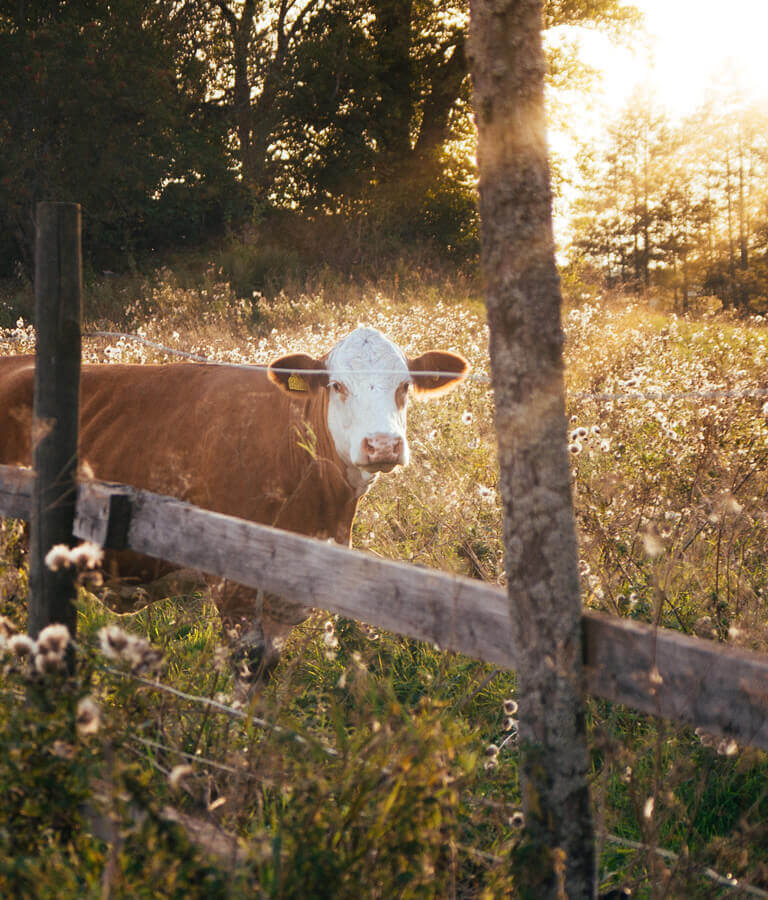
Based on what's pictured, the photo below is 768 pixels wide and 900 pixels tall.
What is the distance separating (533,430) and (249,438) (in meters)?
2.37

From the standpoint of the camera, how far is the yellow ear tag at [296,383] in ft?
13.1

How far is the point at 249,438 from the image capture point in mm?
4031

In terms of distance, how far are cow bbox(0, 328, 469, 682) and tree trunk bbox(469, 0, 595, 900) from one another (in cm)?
178

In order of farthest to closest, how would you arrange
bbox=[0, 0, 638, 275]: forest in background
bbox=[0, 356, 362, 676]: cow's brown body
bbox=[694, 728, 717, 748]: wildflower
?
bbox=[0, 0, 638, 275]: forest in background, bbox=[0, 356, 362, 676]: cow's brown body, bbox=[694, 728, 717, 748]: wildflower

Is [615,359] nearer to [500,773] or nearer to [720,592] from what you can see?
[720,592]

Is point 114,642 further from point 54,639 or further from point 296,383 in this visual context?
point 296,383

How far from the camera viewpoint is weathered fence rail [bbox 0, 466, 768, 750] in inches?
67.2

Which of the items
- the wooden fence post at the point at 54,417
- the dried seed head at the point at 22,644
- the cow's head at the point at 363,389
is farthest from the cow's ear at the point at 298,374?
the dried seed head at the point at 22,644

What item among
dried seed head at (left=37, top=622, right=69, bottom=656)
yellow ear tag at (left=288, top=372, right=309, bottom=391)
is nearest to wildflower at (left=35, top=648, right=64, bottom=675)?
dried seed head at (left=37, top=622, right=69, bottom=656)

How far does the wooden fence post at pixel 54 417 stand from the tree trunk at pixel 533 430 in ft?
4.75

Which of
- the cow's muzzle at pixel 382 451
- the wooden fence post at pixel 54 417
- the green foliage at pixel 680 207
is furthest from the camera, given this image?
the green foliage at pixel 680 207

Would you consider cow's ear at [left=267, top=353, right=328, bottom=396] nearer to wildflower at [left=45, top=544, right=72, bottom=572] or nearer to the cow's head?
the cow's head

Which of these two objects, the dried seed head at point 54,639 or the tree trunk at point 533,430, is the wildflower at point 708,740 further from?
the dried seed head at point 54,639

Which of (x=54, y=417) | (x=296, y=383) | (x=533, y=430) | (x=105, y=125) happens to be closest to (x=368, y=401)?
(x=296, y=383)
